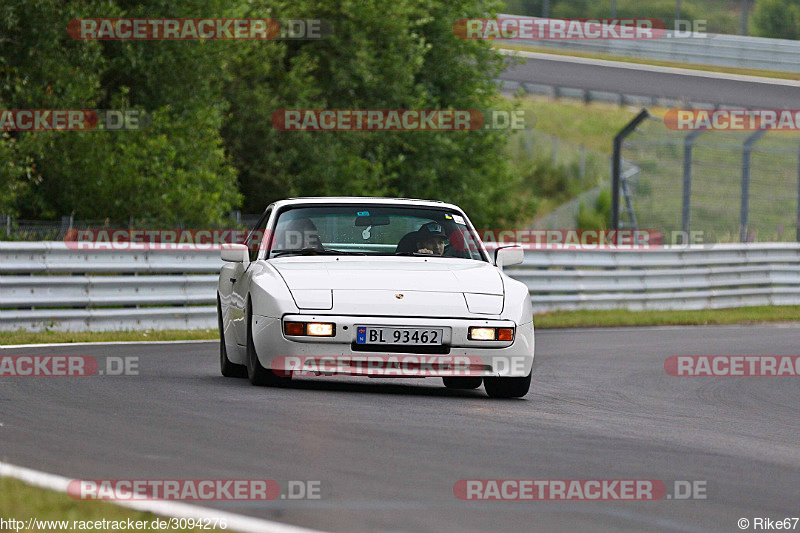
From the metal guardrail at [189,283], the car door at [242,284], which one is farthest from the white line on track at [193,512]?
the metal guardrail at [189,283]

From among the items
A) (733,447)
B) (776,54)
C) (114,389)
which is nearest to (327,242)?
(114,389)

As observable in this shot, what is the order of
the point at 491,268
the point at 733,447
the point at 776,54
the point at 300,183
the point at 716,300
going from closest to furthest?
1. the point at 733,447
2. the point at 491,268
3. the point at 716,300
4. the point at 300,183
5. the point at 776,54

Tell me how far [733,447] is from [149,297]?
10.3 m

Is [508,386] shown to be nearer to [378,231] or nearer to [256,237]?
[378,231]

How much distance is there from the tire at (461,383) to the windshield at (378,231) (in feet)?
2.94

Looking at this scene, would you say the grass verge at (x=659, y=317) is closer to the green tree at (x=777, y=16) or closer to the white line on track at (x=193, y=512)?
the white line on track at (x=193, y=512)

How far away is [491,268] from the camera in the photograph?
10.0 meters

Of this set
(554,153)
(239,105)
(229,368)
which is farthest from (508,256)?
(554,153)

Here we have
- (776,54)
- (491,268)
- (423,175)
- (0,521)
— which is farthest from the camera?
(776,54)

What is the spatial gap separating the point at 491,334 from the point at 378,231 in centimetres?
173

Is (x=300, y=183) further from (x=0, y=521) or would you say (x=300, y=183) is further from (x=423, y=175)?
(x=0, y=521)

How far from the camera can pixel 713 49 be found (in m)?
40.9

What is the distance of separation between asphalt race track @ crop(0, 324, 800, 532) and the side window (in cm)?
100

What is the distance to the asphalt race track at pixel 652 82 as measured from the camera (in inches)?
1476
